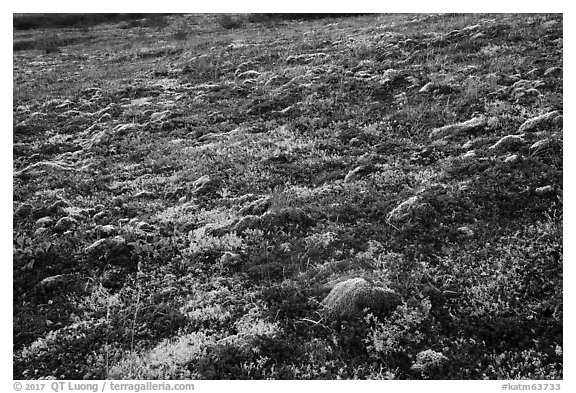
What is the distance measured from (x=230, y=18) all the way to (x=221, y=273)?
35.4 m

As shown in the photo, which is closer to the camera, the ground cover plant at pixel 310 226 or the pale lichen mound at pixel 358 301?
the ground cover plant at pixel 310 226

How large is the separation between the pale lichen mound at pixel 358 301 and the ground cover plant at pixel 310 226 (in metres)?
0.03

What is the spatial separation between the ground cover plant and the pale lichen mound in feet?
0.11

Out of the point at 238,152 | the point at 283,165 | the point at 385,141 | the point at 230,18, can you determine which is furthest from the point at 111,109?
the point at 230,18

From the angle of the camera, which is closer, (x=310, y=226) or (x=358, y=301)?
(x=358, y=301)

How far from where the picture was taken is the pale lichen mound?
7.79 meters

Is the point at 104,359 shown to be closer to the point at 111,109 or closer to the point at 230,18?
the point at 111,109

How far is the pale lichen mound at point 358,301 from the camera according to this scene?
779cm

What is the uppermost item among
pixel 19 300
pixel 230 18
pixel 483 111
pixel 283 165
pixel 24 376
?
pixel 230 18

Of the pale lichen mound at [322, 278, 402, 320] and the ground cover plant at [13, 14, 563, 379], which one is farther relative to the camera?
the pale lichen mound at [322, 278, 402, 320]

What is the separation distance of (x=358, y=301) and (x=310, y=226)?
297 centimetres

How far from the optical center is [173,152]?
52.5 feet

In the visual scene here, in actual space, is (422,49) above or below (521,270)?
above

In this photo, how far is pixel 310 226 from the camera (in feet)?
34.6
